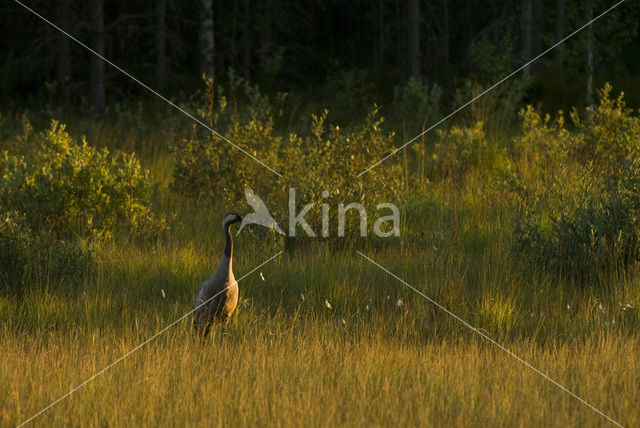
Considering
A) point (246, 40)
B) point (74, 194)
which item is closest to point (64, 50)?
point (246, 40)

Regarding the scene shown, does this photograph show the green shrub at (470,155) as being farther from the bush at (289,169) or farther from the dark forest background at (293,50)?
the dark forest background at (293,50)

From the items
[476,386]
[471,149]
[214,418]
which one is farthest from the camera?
[471,149]

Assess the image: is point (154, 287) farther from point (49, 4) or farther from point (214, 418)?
point (49, 4)

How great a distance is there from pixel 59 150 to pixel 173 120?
4449 millimetres

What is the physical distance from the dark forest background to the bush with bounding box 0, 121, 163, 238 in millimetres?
5144

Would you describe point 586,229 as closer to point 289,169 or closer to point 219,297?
point 219,297

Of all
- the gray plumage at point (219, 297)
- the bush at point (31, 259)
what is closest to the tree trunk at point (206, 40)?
the bush at point (31, 259)

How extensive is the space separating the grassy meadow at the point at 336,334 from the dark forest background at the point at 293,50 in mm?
6182

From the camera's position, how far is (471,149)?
33.0 ft

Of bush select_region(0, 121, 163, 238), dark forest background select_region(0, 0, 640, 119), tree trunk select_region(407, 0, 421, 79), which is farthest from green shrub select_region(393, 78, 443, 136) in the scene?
bush select_region(0, 121, 163, 238)

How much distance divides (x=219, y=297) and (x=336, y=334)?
78cm

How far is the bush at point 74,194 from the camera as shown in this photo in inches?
293

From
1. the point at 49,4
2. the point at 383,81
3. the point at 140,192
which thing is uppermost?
the point at 49,4

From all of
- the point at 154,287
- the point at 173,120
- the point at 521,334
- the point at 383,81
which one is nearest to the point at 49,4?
the point at 383,81
